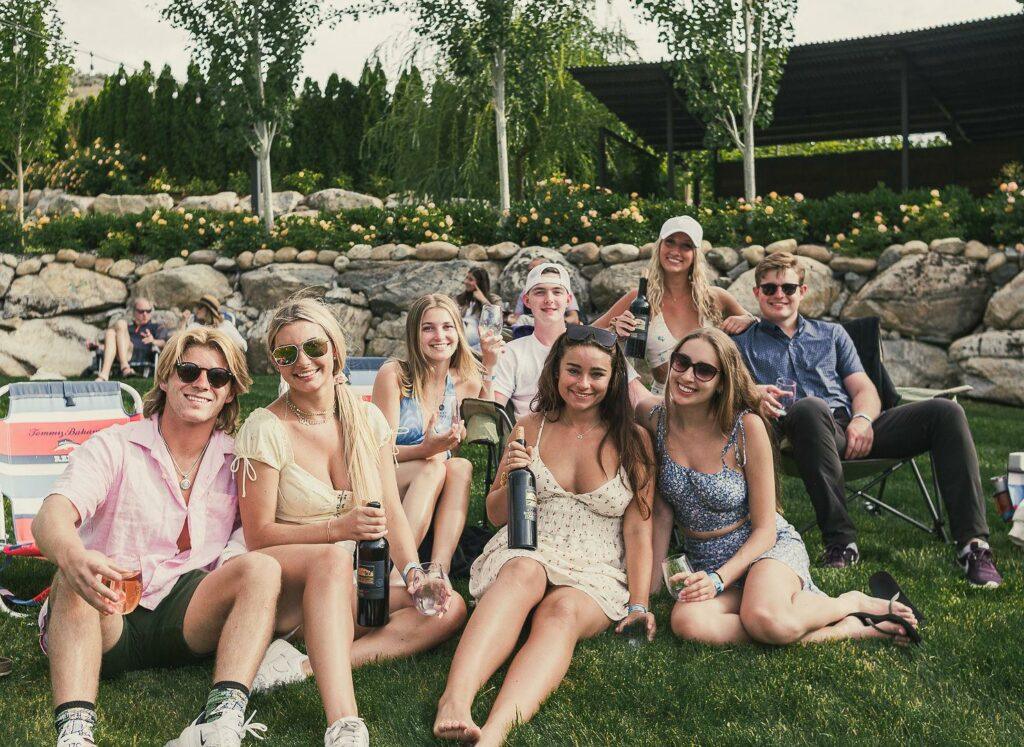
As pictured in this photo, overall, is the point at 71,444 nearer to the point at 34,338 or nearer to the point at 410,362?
the point at 410,362

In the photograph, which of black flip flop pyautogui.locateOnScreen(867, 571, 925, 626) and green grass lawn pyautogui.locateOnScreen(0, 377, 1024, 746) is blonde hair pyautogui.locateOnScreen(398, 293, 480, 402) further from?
black flip flop pyautogui.locateOnScreen(867, 571, 925, 626)

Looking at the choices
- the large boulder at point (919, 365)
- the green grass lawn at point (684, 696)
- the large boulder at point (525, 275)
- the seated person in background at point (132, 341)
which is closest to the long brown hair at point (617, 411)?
the green grass lawn at point (684, 696)

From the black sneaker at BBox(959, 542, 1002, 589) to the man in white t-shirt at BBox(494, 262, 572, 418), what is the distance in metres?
2.07

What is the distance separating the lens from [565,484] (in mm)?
3641

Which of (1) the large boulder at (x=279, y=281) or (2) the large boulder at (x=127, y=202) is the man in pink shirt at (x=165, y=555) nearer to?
(1) the large boulder at (x=279, y=281)

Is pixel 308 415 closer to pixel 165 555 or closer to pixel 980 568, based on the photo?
pixel 165 555

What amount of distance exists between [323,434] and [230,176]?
60.4 ft

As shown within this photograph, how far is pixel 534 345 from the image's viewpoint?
498 centimetres

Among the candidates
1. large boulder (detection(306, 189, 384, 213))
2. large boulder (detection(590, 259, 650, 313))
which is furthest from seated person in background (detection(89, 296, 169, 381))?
large boulder (detection(306, 189, 384, 213))

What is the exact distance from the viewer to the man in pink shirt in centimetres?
274

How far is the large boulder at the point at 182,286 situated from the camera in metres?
12.2

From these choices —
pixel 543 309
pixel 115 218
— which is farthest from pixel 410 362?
pixel 115 218

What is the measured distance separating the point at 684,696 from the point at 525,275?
8234 millimetres

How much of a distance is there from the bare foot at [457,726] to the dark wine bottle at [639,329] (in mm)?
2445
